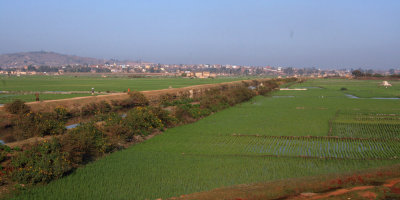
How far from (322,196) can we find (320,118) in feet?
39.8

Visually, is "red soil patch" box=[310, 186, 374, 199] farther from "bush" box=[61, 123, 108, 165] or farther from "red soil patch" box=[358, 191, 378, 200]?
"bush" box=[61, 123, 108, 165]

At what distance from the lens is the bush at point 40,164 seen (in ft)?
23.7

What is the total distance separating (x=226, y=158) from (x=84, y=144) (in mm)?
4045

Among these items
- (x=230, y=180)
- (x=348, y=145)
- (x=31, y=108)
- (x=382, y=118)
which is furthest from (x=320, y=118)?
(x=31, y=108)

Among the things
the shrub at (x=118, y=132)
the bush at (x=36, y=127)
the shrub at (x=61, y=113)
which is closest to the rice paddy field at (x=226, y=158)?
the shrub at (x=118, y=132)

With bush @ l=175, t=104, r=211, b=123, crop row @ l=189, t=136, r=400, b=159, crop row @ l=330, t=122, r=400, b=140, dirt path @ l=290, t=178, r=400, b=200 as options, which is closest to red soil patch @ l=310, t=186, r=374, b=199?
dirt path @ l=290, t=178, r=400, b=200

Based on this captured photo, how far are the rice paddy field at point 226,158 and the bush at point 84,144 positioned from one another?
0.39m

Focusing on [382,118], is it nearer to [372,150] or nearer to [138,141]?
[372,150]

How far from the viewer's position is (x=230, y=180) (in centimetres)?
770

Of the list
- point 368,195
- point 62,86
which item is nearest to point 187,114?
point 368,195

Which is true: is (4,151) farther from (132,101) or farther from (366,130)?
(132,101)

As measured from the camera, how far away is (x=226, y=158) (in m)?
9.68

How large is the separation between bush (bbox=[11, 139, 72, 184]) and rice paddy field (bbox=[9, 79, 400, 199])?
0.24 metres

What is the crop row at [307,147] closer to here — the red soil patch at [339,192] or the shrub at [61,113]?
the red soil patch at [339,192]
